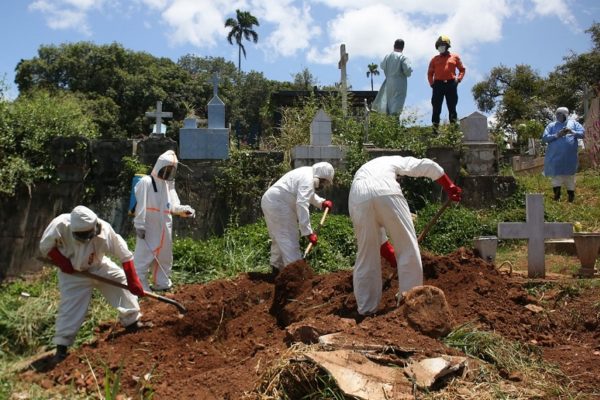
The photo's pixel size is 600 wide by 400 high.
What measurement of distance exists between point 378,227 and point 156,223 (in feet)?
11.0

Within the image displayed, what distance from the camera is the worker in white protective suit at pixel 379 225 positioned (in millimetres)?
5465

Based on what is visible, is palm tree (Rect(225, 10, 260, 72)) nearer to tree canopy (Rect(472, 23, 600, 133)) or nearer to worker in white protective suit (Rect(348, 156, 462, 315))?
tree canopy (Rect(472, 23, 600, 133))

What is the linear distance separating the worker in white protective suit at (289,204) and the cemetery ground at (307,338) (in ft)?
1.45

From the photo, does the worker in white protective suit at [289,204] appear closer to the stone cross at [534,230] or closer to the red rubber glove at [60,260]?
Result: the stone cross at [534,230]

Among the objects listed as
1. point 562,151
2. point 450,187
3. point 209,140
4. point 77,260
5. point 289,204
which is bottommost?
point 77,260

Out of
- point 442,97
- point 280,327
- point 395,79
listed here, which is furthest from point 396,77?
point 280,327

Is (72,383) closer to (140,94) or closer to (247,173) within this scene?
(247,173)

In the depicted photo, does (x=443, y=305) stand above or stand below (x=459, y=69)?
below

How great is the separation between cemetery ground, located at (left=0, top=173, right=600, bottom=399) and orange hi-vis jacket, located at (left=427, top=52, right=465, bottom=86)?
14.2 ft

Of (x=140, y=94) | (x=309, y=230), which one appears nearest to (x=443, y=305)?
(x=309, y=230)

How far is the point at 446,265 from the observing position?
6414mm

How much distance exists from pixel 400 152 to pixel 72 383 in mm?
6957

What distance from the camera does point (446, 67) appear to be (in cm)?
1113

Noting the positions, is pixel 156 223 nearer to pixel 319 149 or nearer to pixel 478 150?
pixel 319 149
